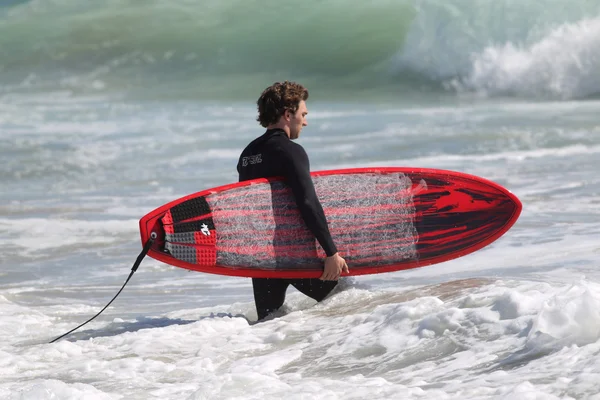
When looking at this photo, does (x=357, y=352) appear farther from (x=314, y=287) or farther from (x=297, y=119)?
(x=297, y=119)

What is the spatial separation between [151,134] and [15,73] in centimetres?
2116

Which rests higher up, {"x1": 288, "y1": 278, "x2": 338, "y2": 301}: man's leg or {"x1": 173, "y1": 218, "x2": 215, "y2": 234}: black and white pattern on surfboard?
{"x1": 173, "y1": 218, "x2": 215, "y2": 234}: black and white pattern on surfboard

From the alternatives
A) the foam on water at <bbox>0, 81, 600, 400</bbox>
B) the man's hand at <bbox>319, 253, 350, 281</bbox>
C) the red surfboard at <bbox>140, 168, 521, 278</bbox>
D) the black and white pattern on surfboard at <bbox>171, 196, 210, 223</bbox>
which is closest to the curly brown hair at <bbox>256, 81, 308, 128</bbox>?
the red surfboard at <bbox>140, 168, 521, 278</bbox>

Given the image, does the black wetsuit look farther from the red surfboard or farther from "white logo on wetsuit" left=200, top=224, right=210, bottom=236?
"white logo on wetsuit" left=200, top=224, right=210, bottom=236

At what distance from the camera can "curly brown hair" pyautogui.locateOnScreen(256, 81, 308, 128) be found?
431 centimetres

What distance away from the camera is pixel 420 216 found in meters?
4.81

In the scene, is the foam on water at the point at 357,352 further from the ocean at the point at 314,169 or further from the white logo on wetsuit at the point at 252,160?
the white logo on wetsuit at the point at 252,160

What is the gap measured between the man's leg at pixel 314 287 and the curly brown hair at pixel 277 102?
798mm

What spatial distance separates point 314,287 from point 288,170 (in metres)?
0.64

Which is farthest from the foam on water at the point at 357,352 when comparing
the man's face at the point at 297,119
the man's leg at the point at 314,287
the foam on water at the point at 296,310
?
the man's face at the point at 297,119

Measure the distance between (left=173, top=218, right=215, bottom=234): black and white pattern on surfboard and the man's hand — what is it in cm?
60

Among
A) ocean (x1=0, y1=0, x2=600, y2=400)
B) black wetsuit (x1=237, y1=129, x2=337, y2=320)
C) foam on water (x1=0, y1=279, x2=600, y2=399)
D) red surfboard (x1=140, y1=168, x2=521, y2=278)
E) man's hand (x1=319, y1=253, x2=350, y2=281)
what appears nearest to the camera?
foam on water (x1=0, y1=279, x2=600, y2=399)

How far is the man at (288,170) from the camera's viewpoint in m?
4.23

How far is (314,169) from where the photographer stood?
1249 cm
